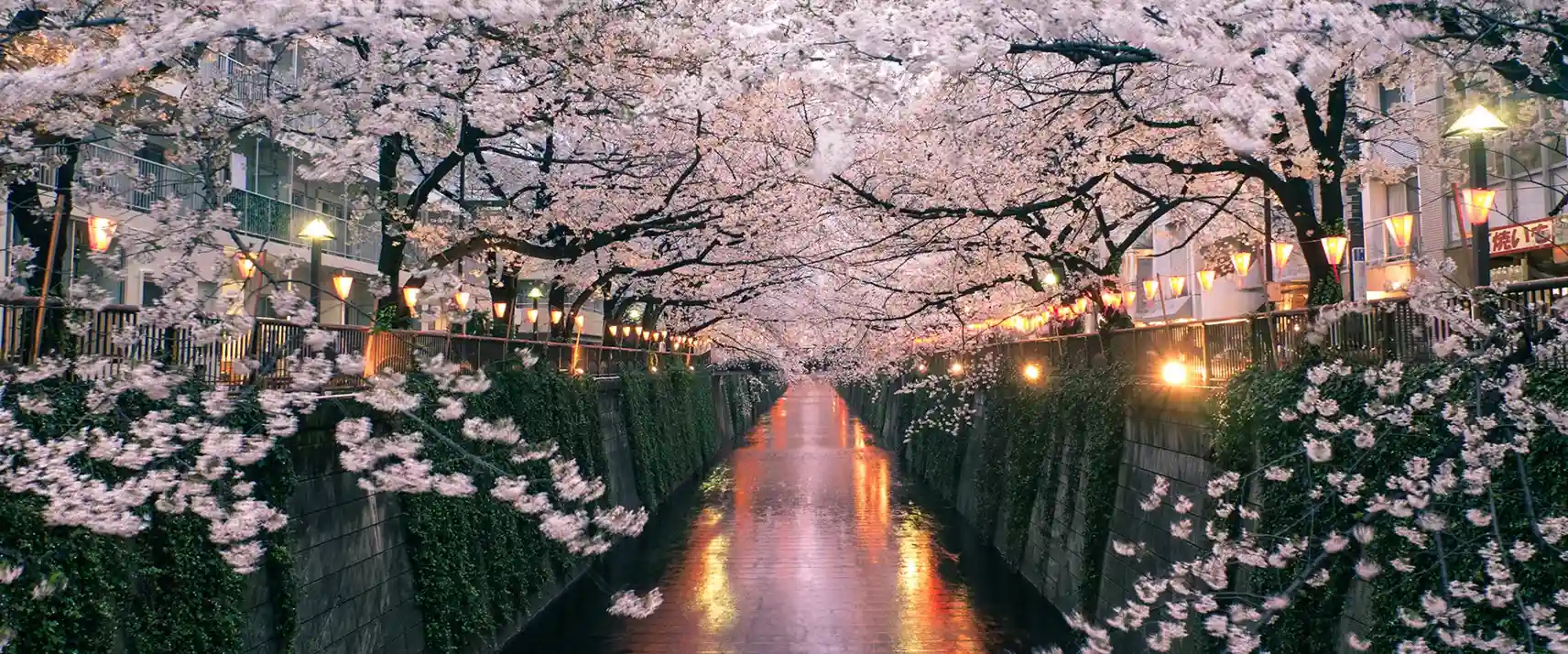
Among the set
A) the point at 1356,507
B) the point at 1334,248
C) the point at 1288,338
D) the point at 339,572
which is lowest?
the point at 339,572

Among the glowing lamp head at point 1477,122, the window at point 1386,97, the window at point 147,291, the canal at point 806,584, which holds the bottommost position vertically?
the canal at point 806,584

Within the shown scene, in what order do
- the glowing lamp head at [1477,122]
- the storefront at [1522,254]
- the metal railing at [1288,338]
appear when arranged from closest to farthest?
the metal railing at [1288,338]
the glowing lamp head at [1477,122]
the storefront at [1522,254]

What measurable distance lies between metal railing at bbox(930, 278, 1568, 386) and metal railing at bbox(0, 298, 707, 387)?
8846mm

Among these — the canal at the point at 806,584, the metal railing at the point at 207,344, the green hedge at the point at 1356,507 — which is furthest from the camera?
the canal at the point at 806,584

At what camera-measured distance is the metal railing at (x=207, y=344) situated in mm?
8156

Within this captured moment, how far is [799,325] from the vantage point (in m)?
46.4

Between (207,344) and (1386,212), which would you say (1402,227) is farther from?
(207,344)

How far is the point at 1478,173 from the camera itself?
35.3ft

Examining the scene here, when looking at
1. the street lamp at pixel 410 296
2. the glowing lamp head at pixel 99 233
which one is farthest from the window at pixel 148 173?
the glowing lamp head at pixel 99 233

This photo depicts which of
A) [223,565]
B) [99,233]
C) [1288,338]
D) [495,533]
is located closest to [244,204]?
[99,233]

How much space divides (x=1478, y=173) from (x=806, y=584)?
13.5 m

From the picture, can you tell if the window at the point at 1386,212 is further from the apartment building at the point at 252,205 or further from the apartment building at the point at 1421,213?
the apartment building at the point at 252,205

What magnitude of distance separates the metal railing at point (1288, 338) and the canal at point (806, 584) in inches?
186

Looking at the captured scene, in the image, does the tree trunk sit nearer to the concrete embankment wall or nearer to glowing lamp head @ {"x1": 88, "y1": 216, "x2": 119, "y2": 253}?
glowing lamp head @ {"x1": 88, "y1": 216, "x2": 119, "y2": 253}
